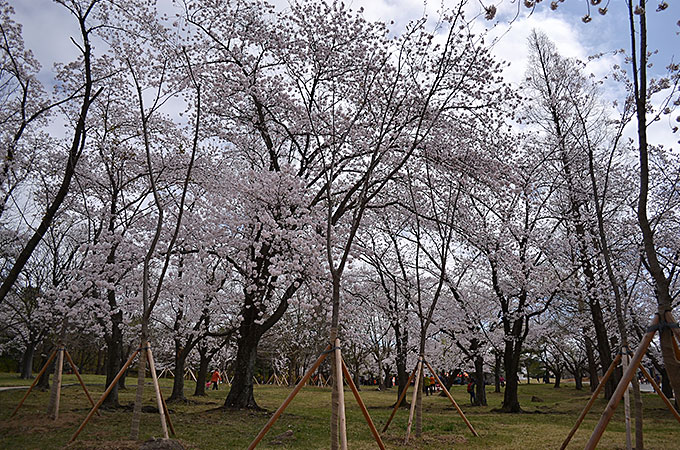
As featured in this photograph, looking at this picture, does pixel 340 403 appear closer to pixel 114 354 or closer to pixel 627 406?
pixel 627 406

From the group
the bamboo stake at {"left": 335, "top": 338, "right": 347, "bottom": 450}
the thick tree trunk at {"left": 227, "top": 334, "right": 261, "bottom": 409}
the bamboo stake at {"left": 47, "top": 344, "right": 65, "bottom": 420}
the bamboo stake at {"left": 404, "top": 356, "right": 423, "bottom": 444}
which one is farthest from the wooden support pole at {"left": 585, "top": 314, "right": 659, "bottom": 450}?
the thick tree trunk at {"left": 227, "top": 334, "right": 261, "bottom": 409}

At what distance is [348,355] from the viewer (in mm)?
38812

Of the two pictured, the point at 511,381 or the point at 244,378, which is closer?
the point at 244,378

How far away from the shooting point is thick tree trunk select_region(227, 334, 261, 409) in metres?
13.4

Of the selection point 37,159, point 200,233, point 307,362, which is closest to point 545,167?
point 200,233

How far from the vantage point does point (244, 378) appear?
13.6 m

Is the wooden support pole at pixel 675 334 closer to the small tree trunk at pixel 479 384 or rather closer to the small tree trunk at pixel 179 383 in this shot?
the small tree trunk at pixel 179 383

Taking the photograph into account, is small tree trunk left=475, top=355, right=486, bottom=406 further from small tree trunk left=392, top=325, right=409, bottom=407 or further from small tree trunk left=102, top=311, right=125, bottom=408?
small tree trunk left=102, top=311, right=125, bottom=408

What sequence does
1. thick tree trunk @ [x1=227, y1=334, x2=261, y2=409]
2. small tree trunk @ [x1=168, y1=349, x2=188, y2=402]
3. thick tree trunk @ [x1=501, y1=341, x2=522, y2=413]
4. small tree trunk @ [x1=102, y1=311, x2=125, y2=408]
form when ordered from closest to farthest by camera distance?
small tree trunk @ [x1=102, y1=311, x2=125, y2=408]
thick tree trunk @ [x1=227, y1=334, x2=261, y2=409]
thick tree trunk @ [x1=501, y1=341, x2=522, y2=413]
small tree trunk @ [x1=168, y1=349, x2=188, y2=402]

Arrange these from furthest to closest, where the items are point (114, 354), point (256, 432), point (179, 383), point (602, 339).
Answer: point (179, 383), point (602, 339), point (114, 354), point (256, 432)

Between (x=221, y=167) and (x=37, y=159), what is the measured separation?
17.5 ft

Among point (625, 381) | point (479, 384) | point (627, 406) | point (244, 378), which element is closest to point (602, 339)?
point (479, 384)

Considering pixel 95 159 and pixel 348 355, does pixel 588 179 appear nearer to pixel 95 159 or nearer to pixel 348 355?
pixel 95 159

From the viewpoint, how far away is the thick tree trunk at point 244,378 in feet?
43.8
